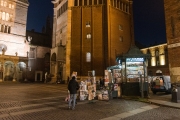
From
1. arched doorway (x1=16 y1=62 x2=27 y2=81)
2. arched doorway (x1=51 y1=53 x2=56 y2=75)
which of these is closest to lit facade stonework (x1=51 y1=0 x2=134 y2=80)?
arched doorway (x1=51 y1=53 x2=56 y2=75)

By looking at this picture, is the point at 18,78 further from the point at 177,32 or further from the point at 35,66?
the point at 177,32

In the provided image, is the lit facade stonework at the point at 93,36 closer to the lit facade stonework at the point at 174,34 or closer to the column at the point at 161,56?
the column at the point at 161,56

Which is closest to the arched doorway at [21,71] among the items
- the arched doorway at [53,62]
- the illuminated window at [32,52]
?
the illuminated window at [32,52]

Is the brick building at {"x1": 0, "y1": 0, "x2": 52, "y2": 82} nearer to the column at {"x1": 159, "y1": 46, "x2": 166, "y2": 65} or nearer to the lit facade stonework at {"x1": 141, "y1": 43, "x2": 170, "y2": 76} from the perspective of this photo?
the lit facade stonework at {"x1": 141, "y1": 43, "x2": 170, "y2": 76}

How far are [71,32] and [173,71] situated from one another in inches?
949

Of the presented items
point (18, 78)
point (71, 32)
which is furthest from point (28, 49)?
point (71, 32)

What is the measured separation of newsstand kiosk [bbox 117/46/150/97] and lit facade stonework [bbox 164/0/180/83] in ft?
7.02

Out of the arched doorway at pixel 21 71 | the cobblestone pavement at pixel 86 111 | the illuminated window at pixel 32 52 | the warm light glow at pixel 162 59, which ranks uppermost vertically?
the illuminated window at pixel 32 52

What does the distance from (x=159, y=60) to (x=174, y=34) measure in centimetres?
3674

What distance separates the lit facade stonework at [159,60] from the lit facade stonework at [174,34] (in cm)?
3206

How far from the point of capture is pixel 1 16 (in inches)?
1654

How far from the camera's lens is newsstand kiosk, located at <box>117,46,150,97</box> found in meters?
13.0

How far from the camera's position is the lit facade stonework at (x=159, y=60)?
1752 inches

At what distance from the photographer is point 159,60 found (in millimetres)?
46750
